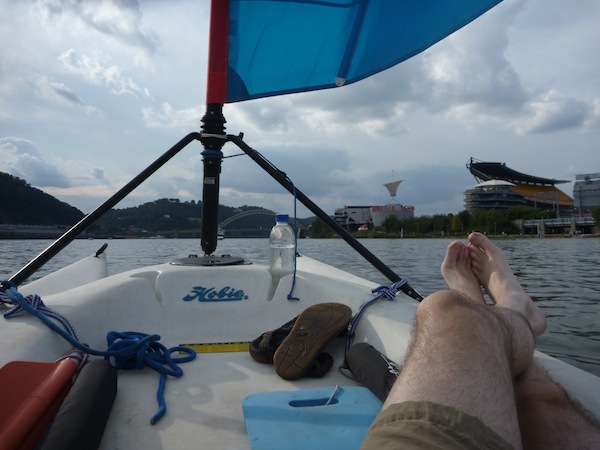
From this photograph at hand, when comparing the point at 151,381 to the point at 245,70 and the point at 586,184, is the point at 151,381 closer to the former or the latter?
the point at 245,70

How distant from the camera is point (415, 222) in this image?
6862cm

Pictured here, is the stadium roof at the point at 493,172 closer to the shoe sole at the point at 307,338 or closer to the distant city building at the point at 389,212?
the distant city building at the point at 389,212

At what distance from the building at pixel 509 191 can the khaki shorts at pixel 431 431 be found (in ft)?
285

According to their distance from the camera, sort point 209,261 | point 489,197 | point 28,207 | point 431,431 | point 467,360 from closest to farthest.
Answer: point 431,431
point 467,360
point 209,261
point 28,207
point 489,197

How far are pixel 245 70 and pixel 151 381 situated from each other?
2.17 meters

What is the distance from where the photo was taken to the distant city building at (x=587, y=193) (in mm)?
84375

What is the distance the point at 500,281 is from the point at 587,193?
336ft

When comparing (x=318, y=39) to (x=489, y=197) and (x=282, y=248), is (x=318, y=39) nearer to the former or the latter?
(x=282, y=248)

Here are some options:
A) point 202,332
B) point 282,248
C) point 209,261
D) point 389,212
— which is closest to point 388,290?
point 282,248

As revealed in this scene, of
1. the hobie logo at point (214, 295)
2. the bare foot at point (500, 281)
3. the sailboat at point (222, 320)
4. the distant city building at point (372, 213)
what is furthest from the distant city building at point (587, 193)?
the hobie logo at point (214, 295)

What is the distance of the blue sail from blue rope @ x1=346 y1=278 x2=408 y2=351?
5.03 feet

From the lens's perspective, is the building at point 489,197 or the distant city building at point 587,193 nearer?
the building at point 489,197

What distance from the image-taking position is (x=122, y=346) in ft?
5.96

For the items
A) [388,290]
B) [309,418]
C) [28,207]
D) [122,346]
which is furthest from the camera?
[28,207]
